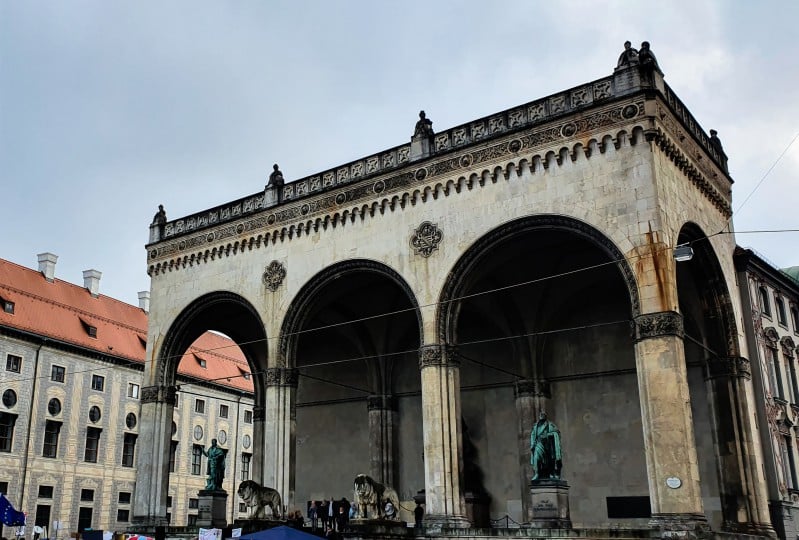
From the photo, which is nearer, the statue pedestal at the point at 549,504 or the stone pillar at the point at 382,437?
the statue pedestal at the point at 549,504

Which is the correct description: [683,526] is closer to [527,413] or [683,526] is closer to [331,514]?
[527,413]

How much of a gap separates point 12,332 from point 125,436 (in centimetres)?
990

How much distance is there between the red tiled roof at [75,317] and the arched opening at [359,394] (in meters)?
7.99

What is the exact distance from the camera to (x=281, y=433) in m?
25.2

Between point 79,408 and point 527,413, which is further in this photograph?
point 79,408

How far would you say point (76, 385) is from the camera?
4369 cm

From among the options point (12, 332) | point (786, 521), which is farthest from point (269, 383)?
point (12, 332)

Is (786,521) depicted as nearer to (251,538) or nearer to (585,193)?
(585,193)

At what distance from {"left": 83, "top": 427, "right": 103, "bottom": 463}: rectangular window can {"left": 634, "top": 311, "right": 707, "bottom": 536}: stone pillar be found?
34884mm

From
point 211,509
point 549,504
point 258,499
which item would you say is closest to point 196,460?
point 211,509

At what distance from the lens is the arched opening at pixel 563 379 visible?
2559cm

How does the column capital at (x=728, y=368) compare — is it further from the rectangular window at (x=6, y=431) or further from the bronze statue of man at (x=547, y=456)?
the rectangular window at (x=6, y=431)

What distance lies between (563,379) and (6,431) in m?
28.1

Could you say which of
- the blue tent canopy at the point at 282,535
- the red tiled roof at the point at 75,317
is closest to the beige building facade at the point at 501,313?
the blue tent canopy at the point at 282,535
